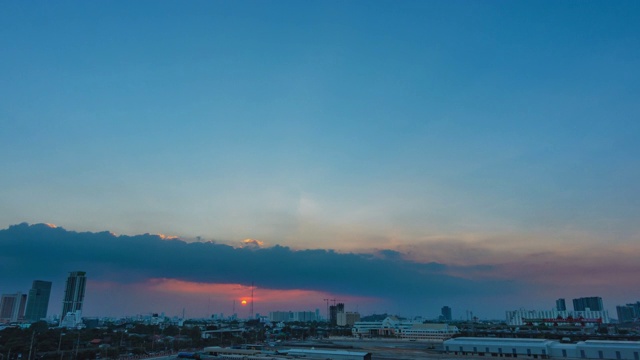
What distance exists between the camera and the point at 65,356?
166 ft

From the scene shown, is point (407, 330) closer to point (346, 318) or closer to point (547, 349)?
point (547, 349)

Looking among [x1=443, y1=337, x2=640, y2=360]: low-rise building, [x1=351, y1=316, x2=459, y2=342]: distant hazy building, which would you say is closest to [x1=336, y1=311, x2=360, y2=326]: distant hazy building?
[x1=351, y1=316, x2=459, y2=342]: distant hazy building

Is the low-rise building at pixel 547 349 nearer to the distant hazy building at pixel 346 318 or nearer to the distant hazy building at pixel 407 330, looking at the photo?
the distant hazy building at pixel 407 330

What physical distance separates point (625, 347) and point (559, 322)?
83535 mm

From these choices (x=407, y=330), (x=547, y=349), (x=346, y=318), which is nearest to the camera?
(x=547, y=349)

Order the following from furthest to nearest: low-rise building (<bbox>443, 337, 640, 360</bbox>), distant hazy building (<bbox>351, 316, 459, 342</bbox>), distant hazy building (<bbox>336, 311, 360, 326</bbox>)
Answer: distant hazy building (<bbox>336, 311, 360, 326</bbox>) < distant hazy building (<bbox>351, 316, 459, 342</bbox>) < low-rise building (<bbox>443, 337, 640, 360</bbox>)

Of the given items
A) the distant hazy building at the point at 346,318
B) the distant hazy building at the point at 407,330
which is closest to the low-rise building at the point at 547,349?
the distant hazy building at the point at 407,330

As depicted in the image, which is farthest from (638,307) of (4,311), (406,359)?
(4,311)

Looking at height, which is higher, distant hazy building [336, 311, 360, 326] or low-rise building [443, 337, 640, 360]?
low-rise building [443, 337, 640, 360]

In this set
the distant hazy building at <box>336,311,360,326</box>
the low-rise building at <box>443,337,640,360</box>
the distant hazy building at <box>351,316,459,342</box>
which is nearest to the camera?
the low-rise building at <box>443,337,640,360</box>

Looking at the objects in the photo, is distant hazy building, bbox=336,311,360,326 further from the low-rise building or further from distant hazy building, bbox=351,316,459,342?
the low-rise building

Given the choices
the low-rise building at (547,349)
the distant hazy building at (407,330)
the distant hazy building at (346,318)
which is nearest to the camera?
the low-rise building at (547,349)

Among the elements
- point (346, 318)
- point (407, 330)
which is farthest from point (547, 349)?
point (346, 318)

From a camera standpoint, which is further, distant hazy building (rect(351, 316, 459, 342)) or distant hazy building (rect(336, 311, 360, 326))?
distant hazy building (rect(336, 311, 360, 326))
